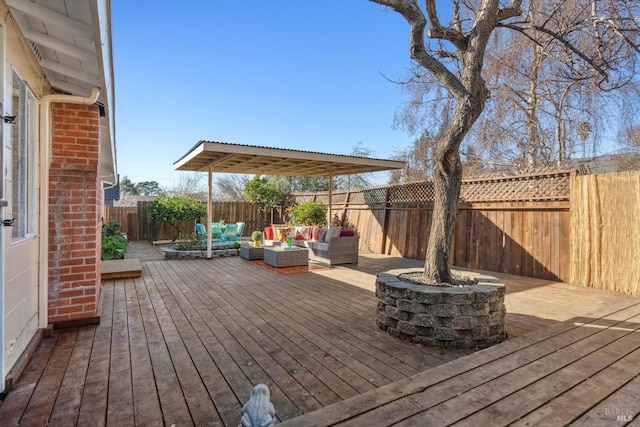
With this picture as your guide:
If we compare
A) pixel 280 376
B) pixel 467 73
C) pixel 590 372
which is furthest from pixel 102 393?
pixel 467 73

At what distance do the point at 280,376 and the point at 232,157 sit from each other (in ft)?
18.3

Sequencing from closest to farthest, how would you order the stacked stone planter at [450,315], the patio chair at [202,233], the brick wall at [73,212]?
the stacked stone planter at [450,315], the brick wall at [73,212], the patio chair at [202,233]

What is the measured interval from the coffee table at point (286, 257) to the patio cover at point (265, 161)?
5.95ft

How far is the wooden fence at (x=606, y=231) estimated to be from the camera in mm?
4879

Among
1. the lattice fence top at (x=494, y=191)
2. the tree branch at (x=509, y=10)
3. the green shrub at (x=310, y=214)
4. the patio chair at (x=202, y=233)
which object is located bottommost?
the patio chair at (x=202, y=233)

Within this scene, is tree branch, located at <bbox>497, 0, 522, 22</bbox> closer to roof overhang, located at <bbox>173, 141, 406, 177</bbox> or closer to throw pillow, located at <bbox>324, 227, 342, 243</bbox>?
roof overhang, located at <bbox>173, 141, 406, 177</bbox>

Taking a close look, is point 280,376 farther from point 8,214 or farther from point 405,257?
point 405,257

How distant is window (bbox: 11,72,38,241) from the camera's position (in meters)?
2.45

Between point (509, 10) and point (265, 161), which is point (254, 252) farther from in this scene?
point (509, 10)

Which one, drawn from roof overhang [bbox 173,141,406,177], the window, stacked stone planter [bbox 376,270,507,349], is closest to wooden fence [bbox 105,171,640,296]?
roof overhang [bbox 173,141,406,177]

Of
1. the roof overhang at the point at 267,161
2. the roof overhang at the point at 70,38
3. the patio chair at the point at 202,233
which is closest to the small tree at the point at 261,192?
the roof overhang at the point at 267,161

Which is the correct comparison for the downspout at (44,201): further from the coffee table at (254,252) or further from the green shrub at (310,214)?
A: the green shrub at (310,214)

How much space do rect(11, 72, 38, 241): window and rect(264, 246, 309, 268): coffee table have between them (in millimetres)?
4389

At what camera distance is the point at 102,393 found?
80.7 inches
